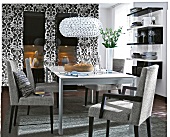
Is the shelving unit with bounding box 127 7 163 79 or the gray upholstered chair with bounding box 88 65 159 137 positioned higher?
the shelving unit with bounding box 127 7 163 79

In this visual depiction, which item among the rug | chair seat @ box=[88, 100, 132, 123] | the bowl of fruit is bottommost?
the rug

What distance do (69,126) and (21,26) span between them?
17.0 ft

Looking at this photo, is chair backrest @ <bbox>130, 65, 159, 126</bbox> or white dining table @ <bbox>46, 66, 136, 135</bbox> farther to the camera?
white dining table @ <bbox>46, 66, 136, 135</bbox>

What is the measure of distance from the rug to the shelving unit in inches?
94.5

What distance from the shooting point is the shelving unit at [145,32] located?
6.92 m

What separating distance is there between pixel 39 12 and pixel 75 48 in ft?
4.60

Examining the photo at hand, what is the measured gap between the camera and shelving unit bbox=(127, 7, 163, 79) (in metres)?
6.92

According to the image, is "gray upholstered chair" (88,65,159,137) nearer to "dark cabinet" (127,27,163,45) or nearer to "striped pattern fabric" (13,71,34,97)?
"striped pattern fabric" (13,71,34,97)

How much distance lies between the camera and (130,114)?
2924 millimetres

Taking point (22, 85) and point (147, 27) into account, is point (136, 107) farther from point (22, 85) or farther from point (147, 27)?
point (147, 27)

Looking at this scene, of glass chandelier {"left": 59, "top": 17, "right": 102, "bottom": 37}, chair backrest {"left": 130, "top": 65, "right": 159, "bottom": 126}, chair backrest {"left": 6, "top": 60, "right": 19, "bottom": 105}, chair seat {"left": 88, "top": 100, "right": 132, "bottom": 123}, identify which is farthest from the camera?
glass chandelier {"left": 59, "top": 17, "right": 102, "bottom": 37}

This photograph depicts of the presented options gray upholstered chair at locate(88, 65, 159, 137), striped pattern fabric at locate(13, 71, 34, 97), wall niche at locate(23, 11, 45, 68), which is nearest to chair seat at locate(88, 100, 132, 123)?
gray upholstered chair at locate(88, 65, 159, 137)

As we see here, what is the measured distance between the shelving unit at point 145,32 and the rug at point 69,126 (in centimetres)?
240

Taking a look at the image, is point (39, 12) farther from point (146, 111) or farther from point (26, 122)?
point (146, 111)
